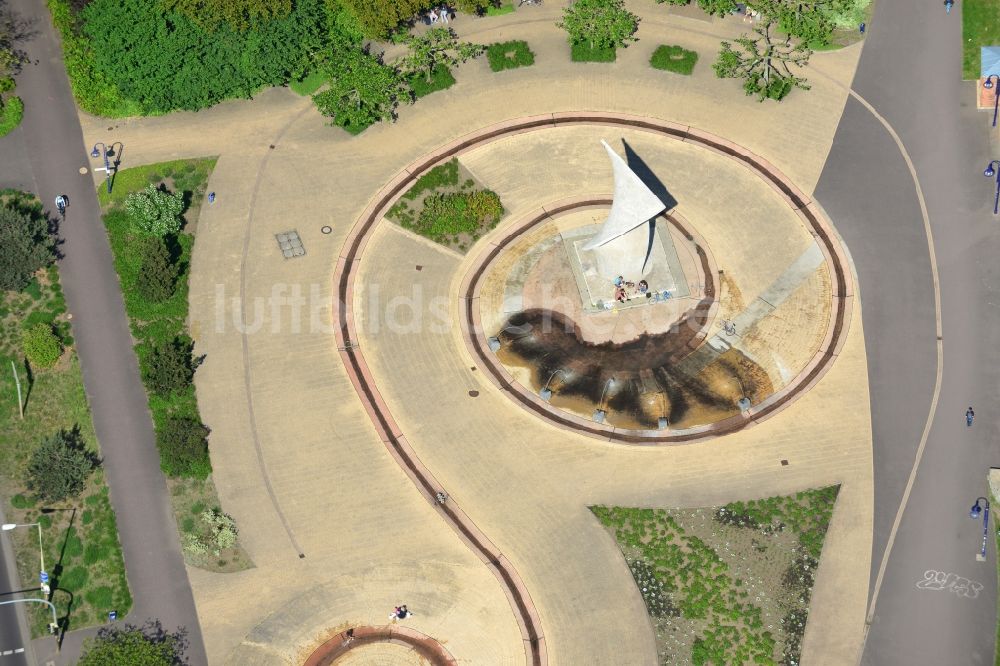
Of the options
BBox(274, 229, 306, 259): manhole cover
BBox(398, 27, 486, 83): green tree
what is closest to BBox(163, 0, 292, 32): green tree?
BBox(398, 27, 486, 83): green tree

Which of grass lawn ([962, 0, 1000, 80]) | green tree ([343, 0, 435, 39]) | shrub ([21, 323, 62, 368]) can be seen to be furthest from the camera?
grass lawn ([962, 0, 1000, 80])

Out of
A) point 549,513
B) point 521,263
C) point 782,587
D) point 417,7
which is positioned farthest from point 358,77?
point 782,587

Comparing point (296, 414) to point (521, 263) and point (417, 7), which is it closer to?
point (521, 263)

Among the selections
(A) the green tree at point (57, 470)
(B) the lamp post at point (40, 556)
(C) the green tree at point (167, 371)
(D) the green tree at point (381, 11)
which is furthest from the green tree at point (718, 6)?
(B) the lamp post at point (40, 556)

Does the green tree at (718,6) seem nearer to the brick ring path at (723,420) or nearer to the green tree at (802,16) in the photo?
the green tree at (802,16)

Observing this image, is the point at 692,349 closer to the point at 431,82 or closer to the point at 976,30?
the point at 431,82

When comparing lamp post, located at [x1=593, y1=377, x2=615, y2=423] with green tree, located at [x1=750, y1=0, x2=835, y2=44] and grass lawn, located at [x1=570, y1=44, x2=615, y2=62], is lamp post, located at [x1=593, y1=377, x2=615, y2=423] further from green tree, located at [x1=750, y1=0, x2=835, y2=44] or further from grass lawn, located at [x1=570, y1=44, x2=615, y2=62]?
green tree, located at [x1=750, y1=0, x2=835, y2=44]
